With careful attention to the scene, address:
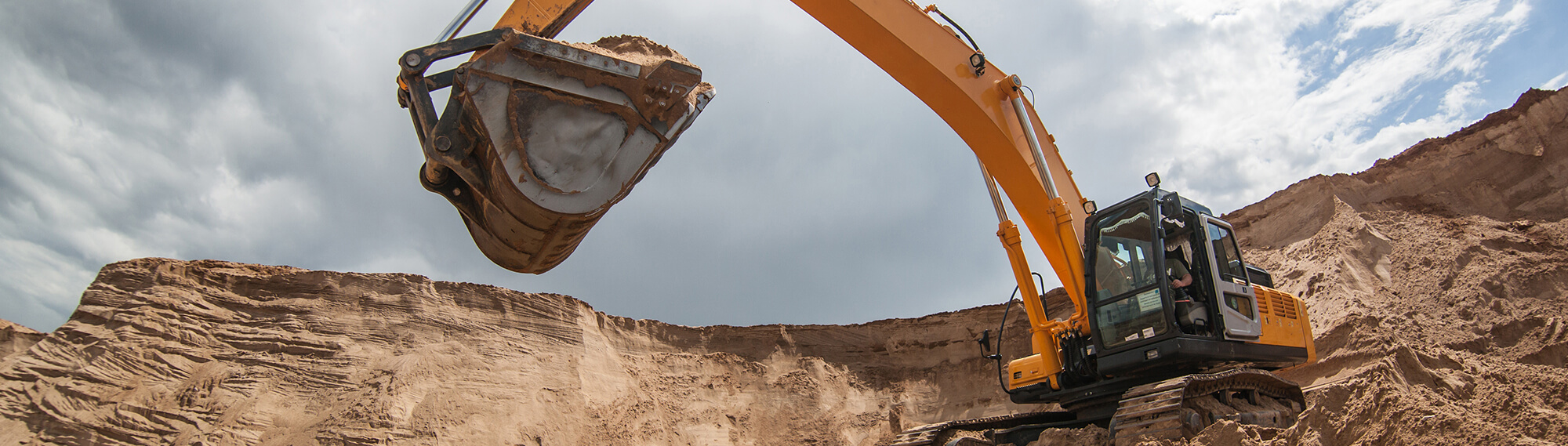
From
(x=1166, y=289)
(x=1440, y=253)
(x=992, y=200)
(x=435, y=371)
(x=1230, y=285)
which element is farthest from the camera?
(x=435, y=371)

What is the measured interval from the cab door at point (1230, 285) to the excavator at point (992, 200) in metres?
0.01

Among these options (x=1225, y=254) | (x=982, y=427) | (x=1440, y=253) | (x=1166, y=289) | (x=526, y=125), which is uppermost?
(x=1440, y=253)

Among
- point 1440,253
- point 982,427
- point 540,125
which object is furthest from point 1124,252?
point 1440,253

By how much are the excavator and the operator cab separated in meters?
0.01

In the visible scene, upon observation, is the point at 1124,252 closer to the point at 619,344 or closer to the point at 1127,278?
the point at 1127,278

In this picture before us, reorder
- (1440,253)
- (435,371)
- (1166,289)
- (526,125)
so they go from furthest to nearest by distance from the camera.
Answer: (435,371), (1440,253), (1166,289), (526,125)

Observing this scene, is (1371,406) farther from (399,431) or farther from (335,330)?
(335,330)

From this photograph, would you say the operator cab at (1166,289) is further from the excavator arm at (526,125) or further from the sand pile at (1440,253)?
the excavator arm at (526,125)

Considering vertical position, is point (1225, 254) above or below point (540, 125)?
below

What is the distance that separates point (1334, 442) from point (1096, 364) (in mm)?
1548

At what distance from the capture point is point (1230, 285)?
5.25 meters

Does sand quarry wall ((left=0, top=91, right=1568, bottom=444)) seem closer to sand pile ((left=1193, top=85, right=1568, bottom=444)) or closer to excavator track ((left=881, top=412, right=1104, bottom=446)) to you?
sand pile ((left=1193, top=85, right=1568, bottom=444))

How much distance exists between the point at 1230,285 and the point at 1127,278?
67cm

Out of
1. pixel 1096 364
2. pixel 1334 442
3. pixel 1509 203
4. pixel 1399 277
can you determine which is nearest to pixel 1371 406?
pixel 1334 442
